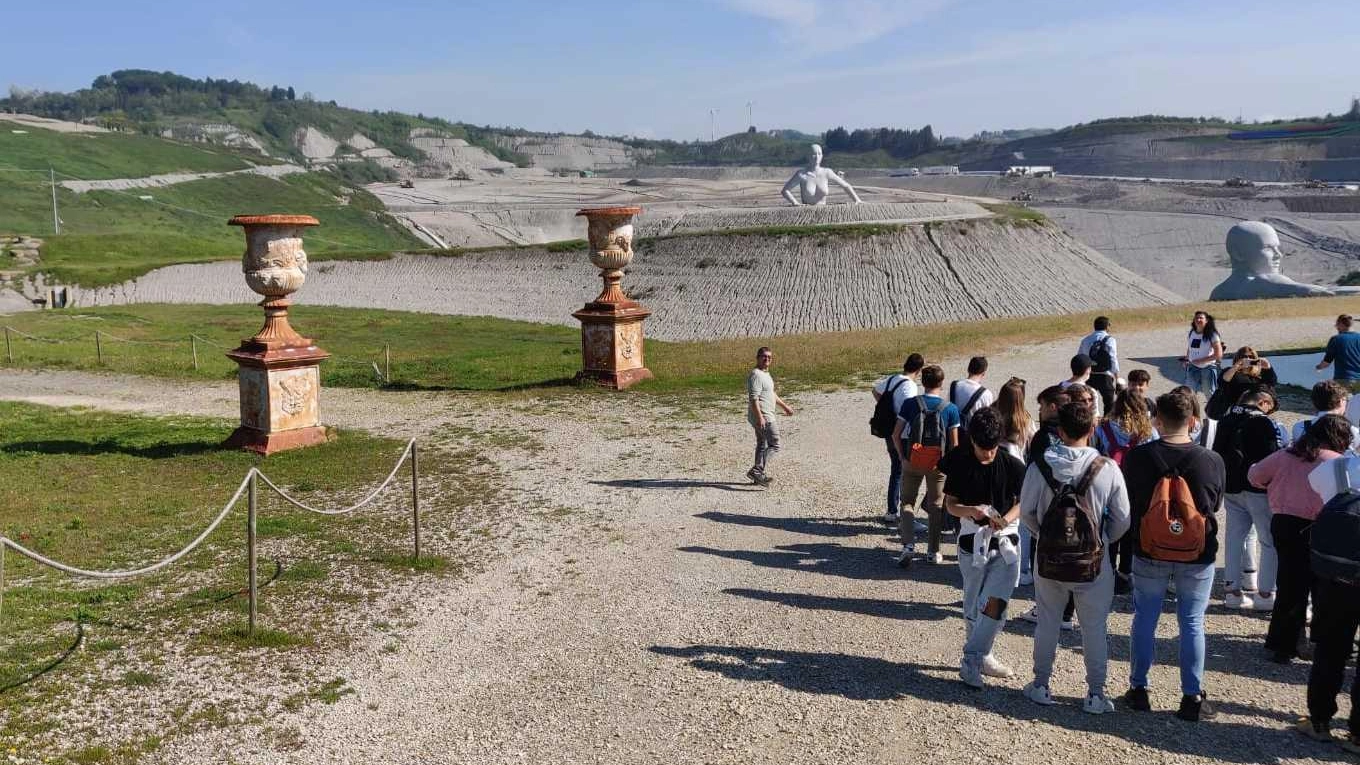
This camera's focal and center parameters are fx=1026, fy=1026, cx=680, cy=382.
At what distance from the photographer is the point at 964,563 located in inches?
265

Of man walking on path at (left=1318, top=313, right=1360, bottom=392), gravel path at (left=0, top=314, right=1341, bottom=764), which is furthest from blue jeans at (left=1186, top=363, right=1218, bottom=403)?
gravel path at (left=0, top=314, right=1341, bottom=764)

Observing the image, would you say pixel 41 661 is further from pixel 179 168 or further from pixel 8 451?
pixel 179 168

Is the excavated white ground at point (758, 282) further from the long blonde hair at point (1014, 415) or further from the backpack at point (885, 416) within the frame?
the long blonde hair at point (1014, 415)

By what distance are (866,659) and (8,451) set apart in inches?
497

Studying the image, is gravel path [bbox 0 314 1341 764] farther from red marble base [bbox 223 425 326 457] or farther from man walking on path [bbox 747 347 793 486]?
red marble base [bbox 223 425 326 457]

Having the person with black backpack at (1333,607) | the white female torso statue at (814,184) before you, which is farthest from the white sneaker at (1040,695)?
the white female torso statue at (814,184)

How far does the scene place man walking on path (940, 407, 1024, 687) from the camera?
6.49m

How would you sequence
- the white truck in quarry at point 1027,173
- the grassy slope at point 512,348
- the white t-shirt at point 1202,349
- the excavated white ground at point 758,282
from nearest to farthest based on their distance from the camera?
the white t-shirt at point 1202,349
the grassy slope at point 512,348
the excavated white ground at point 758,282
the white truck in quarry at point 1027,173

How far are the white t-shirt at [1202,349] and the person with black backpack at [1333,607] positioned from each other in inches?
319

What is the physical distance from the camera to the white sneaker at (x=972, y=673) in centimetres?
651

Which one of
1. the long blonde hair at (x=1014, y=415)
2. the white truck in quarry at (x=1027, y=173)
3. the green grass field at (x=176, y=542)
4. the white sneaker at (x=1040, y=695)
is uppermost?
the white truck in quarry at (x=1027, y=173)

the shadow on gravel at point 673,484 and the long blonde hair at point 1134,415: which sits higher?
the long blonde hair at point 1134,415

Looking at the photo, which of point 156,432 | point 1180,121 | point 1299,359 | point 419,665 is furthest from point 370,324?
point 1180,121

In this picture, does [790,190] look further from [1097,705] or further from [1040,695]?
[1097,705]
